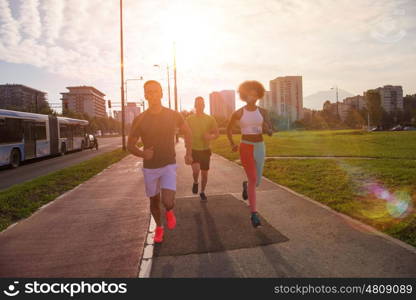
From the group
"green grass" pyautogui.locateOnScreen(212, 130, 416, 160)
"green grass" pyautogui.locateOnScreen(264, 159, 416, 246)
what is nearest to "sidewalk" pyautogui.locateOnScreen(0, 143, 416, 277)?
"green grass" pyautogui.locateOnScreen(264, 159, 416, 246)

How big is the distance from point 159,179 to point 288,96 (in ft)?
466

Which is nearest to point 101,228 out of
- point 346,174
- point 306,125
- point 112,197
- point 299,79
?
point 112,197

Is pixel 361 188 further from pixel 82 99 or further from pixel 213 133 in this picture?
pixel 82 99

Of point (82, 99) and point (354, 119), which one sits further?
point (82, 99)

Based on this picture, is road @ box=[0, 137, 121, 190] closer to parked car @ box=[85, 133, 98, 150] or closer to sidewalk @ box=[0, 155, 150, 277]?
sidewalk @ box=[0, 155, 150, 277]

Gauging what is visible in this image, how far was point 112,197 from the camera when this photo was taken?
25.0 ft

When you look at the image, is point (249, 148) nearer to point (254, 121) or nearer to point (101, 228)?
point (254, 121)

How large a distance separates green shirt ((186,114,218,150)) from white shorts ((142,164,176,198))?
244cm

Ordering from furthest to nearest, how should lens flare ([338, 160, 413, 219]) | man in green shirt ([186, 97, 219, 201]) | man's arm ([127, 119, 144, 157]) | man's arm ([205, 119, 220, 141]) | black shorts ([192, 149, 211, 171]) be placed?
black shorts ([192, 149, 211, 171]) → man in green shirt ([186, 97, 219, 201]) → man's arm ([205, 119, 220, 141]) → lens flare ([338, 160, 413, 219]) → man's arm ([127, 119, 144, 157])

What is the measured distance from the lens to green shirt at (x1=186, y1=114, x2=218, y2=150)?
6.54 meters

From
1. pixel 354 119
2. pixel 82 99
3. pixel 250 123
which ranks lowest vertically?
pixel 250 123

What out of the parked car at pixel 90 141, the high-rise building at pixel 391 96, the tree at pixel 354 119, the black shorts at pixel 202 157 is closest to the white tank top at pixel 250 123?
the black shorts at pixel 202 157

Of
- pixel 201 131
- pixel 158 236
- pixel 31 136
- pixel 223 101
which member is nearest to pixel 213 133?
pixel 201 131

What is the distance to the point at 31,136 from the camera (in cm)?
1802
